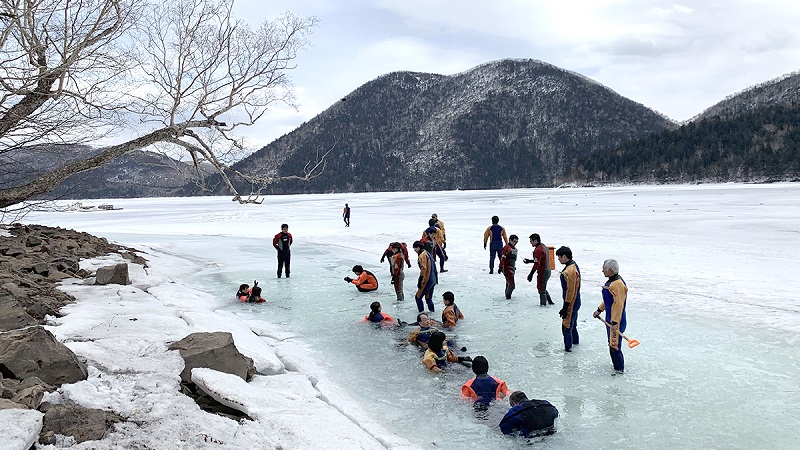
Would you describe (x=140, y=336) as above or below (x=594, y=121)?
below

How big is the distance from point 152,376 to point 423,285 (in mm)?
5328

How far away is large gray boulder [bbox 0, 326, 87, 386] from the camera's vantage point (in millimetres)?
3785

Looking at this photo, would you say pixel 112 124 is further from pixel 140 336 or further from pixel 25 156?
pixel 140 336

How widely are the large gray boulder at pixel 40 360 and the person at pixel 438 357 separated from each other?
147 inches

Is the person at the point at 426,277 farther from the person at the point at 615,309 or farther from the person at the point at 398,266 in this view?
the person at the point at 615,309

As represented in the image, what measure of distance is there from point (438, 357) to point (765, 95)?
657 ft

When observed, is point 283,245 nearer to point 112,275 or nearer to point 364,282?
point 364,282

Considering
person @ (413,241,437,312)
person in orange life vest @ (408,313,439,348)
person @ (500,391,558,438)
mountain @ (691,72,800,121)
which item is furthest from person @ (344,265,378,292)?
mountain @ (691,72,800,121)

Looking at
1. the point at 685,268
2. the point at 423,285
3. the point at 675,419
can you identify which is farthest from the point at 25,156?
the point at 685,268

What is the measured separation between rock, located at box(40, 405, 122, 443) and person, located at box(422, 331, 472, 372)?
366 centimetres

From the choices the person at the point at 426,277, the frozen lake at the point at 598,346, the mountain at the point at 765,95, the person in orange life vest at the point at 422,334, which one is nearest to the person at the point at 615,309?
the frozen lake at the point at 598,346

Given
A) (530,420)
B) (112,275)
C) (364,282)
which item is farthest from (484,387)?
(112,275)

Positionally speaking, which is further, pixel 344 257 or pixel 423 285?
pixel 344 257

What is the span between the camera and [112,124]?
22.9 feet
